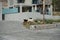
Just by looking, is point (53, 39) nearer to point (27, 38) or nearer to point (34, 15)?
point (27, 38)

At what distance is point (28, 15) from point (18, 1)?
22.2ft

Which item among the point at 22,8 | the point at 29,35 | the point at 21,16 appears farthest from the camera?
the point at 22,8

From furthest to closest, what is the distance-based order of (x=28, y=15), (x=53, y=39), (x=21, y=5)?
1. (x=21, y=5)
2. (x=28, y=15)
3. (x=53, y=39)

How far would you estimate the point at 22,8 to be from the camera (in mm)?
41312

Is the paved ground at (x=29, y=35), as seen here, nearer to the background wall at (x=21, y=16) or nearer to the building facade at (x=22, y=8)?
the background wall at (x=21, y=16)

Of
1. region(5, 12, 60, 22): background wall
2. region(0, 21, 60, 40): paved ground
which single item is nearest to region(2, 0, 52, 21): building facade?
region(5, 12, 60, 22): background wall

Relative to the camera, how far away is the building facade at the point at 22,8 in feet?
115

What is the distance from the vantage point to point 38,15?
35094mm

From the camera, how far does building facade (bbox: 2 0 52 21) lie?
35.1 m

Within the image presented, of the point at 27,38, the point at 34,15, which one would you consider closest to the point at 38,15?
the point at 34,15

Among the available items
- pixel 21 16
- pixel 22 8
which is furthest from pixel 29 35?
pixel 22 8

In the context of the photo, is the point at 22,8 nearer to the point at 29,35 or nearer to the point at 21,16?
the point at 21,16

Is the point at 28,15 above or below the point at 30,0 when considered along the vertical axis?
below

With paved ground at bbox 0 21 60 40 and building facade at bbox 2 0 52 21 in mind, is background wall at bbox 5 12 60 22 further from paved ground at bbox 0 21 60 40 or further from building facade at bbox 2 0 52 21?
paved ground at bbox 0 21 60 40
